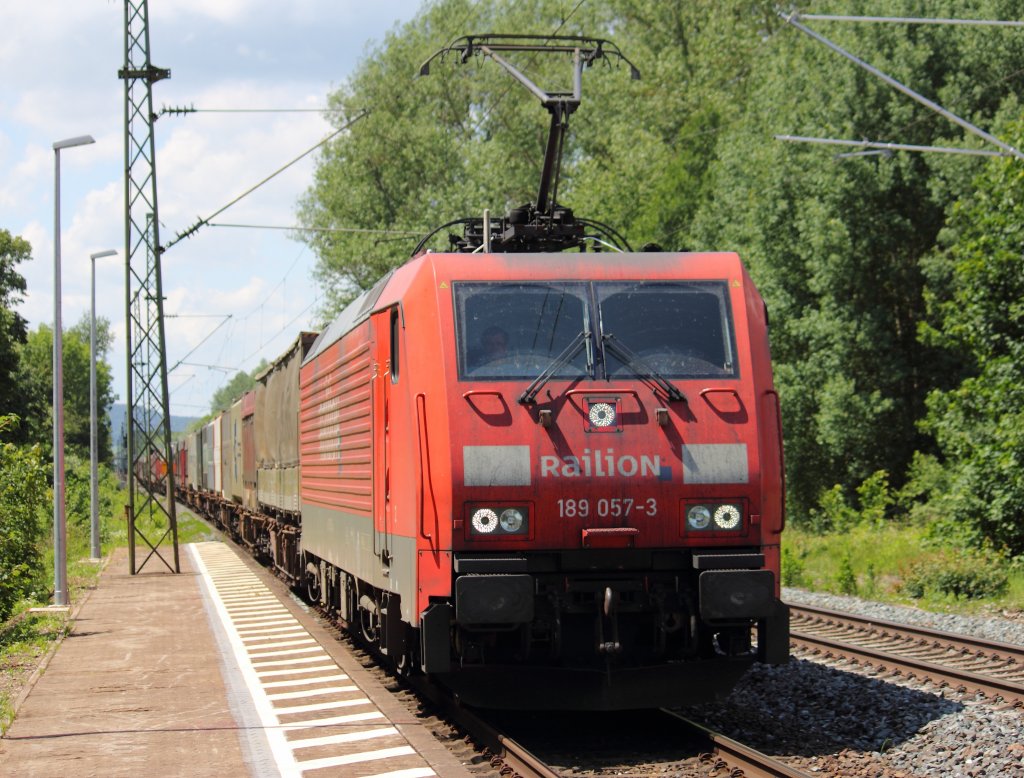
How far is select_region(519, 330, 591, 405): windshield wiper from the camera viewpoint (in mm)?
8523

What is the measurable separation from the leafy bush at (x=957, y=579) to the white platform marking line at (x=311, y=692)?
10178 millimetres

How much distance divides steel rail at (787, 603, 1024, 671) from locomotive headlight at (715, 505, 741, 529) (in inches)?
186

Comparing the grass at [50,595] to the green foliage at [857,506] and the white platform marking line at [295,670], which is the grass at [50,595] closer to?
the white platform marking line at [295,670]

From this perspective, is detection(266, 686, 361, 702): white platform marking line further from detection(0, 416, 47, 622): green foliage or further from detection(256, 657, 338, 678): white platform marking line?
detection(0, 416, 47, 622): green foliage

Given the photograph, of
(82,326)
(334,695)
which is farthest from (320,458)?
(82,326)

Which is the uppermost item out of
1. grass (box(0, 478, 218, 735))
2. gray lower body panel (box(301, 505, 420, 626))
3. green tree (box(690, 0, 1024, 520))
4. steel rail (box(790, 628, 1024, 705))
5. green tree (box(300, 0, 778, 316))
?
green tree (box(300, 0, 778, 316))

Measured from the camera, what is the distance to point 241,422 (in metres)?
29.9

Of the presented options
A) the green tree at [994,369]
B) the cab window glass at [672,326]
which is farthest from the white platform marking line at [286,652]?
the green tree at [994,369]

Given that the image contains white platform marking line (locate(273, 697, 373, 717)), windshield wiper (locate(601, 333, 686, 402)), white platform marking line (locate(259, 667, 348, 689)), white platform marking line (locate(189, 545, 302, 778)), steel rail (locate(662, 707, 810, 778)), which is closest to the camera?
steel rail (locate(662, 707, 810, 778))

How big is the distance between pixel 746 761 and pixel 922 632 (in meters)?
6.65

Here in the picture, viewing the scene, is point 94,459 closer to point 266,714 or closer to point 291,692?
point 291,692

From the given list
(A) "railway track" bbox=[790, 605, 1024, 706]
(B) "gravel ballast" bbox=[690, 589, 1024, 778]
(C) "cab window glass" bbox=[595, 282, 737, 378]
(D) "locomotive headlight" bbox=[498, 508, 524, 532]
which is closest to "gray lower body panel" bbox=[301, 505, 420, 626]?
(D) "locomotive headlight" bbox=[498, 508, 524, 532]

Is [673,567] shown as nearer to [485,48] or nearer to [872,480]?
[485,48]

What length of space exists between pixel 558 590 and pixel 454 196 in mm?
34751
